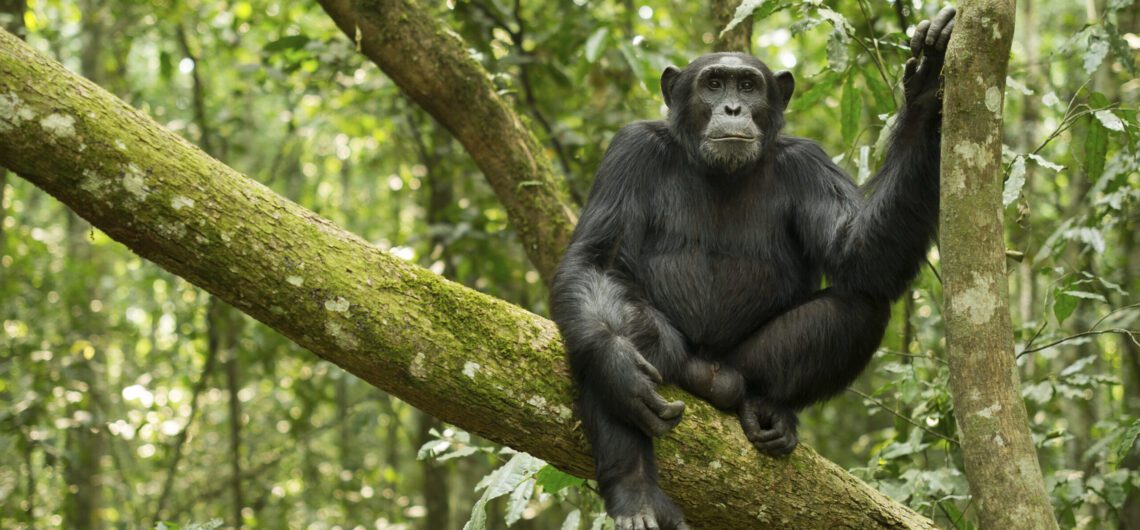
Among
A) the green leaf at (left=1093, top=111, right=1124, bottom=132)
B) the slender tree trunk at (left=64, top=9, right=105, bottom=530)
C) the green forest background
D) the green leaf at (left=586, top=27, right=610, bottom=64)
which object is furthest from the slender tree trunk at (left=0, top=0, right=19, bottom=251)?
the green leaf at (left=1093, top=111, right=1124, bottom=132)

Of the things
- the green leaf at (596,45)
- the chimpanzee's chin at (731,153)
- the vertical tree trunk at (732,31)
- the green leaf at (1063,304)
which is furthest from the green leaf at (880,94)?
the green leaf at (596,45)

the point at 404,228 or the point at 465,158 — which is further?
the point at 404,228

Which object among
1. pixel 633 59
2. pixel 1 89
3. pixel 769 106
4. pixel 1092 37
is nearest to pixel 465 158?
pixel 633 59

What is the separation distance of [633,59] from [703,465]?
12.2 feet

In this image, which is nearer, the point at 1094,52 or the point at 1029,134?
the point at 1094,52

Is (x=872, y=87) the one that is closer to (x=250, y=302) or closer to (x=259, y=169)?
(x=250, y=302)

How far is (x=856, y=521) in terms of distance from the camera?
4410 millimetres

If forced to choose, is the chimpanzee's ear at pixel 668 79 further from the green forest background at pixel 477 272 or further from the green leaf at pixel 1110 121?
the green leaf at pixel 1110 121

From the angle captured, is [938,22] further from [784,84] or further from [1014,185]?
Answer: [784,84]

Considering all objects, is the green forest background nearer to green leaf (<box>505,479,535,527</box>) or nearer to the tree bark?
green leaf (<box>505,479,535,527</box>)

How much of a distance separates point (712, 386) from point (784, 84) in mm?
2089

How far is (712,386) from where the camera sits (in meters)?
4.75

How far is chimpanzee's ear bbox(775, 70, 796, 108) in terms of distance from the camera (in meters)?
5.81

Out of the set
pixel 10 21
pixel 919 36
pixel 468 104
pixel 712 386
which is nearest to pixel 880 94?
pixel 919 36
